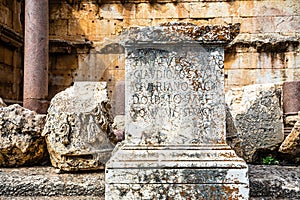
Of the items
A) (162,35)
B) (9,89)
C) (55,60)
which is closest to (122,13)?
(55,60)

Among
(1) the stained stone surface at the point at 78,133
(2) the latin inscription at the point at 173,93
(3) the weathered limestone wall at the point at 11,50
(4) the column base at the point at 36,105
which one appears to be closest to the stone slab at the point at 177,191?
(2) the latin inscription at the point at 173,93

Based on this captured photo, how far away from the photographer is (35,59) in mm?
6824

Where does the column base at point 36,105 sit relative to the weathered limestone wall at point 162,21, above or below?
below

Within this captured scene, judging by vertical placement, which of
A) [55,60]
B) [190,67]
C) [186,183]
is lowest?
[186,183]

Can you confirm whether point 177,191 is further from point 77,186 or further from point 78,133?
point 78,133

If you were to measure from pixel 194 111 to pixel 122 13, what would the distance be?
7458 millimetres

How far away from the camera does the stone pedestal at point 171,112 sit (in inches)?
106

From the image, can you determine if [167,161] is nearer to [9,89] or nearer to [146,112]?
[146,112]

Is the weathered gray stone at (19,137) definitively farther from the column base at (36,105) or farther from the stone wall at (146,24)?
the stone wall at (146,24)

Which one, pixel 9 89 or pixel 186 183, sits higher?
pixel 9 89

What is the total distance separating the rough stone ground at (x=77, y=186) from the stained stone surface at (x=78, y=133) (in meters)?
0.16

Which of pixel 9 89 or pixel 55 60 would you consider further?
pixel 55 60

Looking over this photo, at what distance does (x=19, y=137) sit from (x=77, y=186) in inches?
39.5

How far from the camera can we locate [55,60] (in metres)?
9.70
